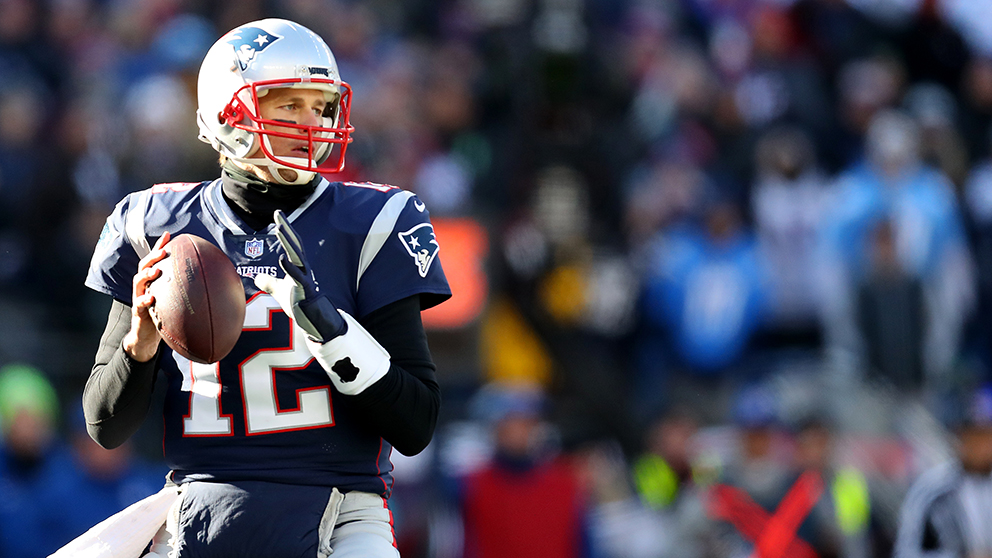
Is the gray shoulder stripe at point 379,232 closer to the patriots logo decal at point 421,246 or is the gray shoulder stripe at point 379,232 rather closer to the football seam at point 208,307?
the patriots logo decal at point 421,246

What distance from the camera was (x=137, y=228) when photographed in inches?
111

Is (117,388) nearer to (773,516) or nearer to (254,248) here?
A: (254,248)

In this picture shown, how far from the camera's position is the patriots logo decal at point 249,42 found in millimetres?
2898

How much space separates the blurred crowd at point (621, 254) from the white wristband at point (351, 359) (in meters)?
3.67

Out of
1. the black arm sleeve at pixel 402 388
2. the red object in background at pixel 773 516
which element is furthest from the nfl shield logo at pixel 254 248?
the red object in background at pixel 773 516

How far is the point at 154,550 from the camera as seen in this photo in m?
2.77

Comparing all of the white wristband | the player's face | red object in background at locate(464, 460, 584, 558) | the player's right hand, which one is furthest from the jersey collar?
red object in background at locate(464, 460, 584, 558)

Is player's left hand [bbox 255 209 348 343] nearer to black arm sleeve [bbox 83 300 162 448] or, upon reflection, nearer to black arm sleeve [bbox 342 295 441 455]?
black arm sleeve [bbox 342 295 441 455]

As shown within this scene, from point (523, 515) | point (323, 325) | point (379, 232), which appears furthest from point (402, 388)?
point (523, 515)

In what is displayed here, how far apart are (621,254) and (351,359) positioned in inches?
218

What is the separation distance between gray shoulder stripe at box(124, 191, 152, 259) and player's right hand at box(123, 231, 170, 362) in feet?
0.55

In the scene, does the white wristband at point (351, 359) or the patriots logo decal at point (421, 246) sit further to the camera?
the patriots logo decal at point (421, 246)

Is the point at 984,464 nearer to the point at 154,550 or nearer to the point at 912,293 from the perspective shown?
the point at 912,293

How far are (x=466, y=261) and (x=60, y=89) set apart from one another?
9.01 ft
